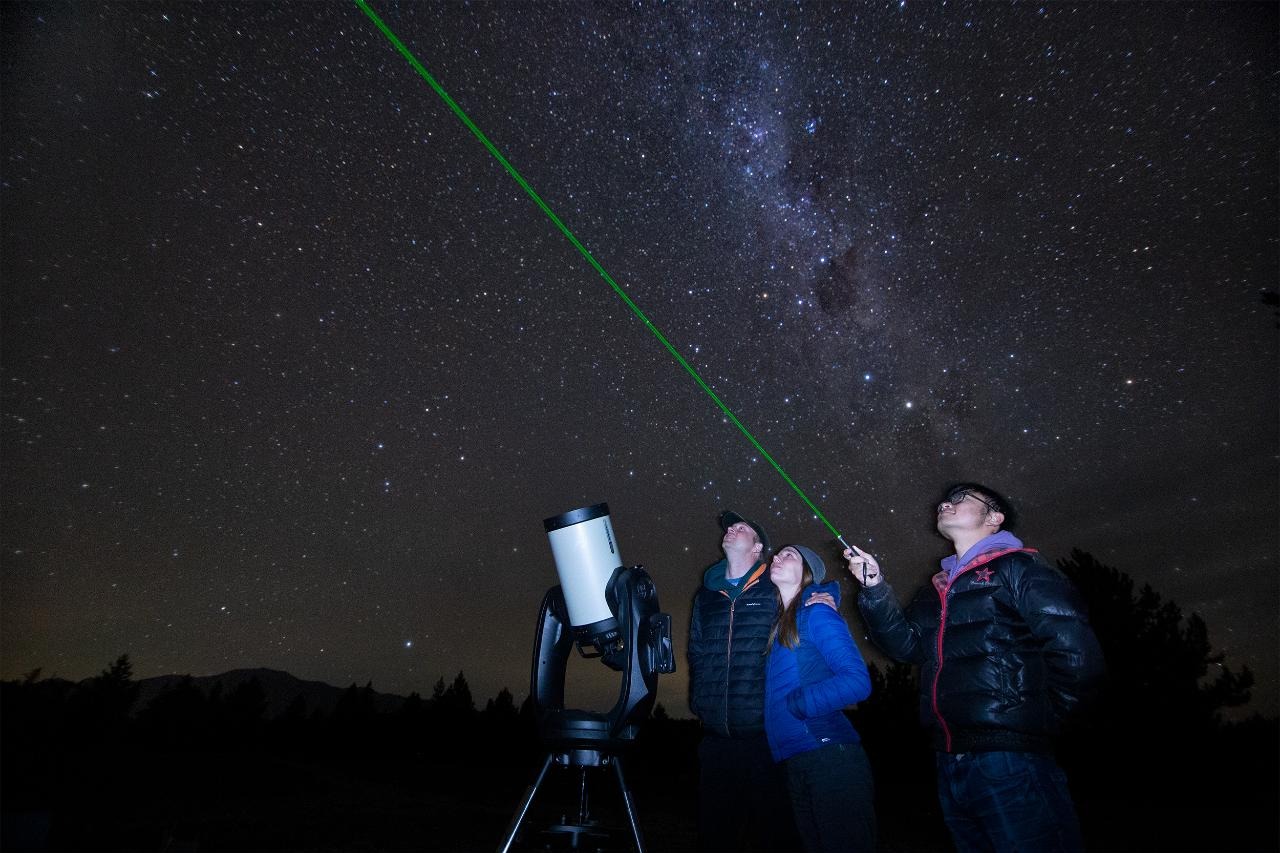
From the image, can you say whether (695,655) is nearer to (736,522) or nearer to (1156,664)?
(736,522)

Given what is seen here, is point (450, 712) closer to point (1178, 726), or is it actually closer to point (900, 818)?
point (900, 818)

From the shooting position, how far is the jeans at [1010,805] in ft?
7.44

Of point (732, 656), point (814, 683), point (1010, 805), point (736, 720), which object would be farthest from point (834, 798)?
point (732, 656)

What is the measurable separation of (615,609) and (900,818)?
15.3 metres

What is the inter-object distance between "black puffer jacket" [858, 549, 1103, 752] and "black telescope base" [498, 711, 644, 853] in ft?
4.60

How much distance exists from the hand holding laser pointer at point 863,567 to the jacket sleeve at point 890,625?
0.16 ft

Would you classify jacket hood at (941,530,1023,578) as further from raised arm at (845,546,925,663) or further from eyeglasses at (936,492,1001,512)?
raised arm at (845,546,925,663)

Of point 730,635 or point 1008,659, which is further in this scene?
→ point 730,635

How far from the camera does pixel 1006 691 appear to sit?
246 cm

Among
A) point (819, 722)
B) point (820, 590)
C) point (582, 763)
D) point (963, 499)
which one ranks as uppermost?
point (963, 499)

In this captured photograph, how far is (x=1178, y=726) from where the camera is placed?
2402 cm

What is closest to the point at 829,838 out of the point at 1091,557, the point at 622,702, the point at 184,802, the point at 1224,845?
the point at 622,702

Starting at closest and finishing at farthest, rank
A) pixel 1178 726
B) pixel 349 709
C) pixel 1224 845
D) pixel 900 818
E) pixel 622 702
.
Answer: pixel 622 702 < pixel 1224 845 < pixel 900 818 < pixel 1178 726 < pixel 349 709

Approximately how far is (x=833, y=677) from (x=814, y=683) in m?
0.12
